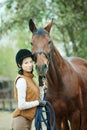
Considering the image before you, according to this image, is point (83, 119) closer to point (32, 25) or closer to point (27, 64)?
point (32, 25)

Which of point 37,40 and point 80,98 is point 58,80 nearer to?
point 80,98

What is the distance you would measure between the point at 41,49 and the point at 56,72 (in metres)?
0.88

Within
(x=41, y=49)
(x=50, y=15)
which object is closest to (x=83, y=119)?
(x=41, y=49)

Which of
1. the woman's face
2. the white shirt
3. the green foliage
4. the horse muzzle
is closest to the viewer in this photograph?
the white shirt

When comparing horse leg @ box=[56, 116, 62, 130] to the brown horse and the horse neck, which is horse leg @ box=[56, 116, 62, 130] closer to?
the brown horse

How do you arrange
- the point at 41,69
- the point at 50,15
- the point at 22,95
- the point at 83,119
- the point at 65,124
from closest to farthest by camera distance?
the point at 22,95 < the point at 41,69 < the point at 83,119 < the point at 65,124 < the point at 50,15

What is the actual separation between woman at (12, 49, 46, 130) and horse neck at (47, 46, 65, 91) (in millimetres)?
969

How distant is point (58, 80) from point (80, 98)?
0.51m

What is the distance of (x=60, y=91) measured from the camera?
20.9ft

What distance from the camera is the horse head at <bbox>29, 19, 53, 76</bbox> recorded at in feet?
17.5

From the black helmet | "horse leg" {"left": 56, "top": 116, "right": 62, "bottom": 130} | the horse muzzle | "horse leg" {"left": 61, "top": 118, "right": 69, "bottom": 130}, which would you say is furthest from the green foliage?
the black helmet

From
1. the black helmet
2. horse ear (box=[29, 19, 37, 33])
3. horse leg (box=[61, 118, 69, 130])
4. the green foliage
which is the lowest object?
horse leg (box=[61, 118, 69, 130])

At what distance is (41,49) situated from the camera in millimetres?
5492

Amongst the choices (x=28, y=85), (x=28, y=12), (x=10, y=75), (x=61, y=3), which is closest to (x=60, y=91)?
(x=28, y=85)
